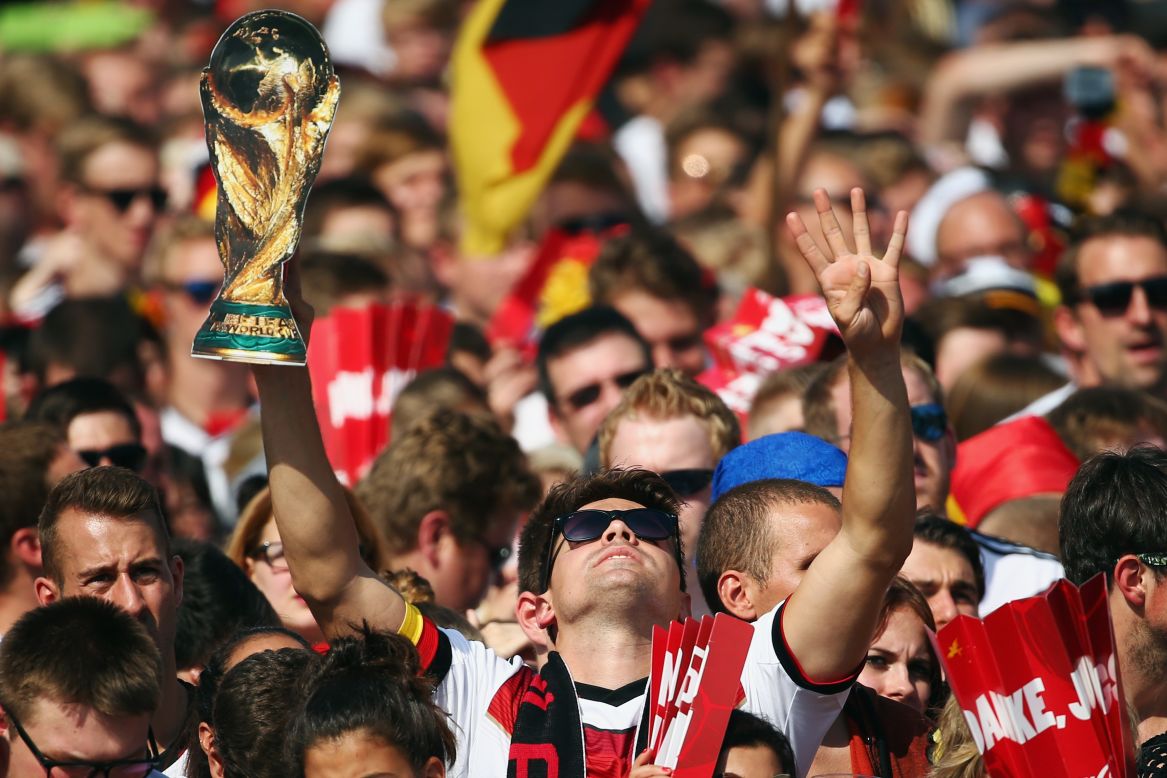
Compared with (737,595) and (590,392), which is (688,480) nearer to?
(737,595)

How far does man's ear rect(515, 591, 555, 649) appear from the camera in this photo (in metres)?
4.71

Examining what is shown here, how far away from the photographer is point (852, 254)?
14.0 ft

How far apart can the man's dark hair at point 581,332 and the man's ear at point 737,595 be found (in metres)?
2.62

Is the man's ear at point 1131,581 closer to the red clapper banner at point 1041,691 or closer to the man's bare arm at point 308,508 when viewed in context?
the red clapper banner at point 1041,691

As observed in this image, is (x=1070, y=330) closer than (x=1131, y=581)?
No

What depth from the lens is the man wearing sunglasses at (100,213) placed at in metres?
9.66

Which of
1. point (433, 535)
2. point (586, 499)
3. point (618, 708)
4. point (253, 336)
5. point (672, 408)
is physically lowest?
point (433, 535)

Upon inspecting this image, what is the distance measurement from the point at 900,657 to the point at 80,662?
6.76 ft

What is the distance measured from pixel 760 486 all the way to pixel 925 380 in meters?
1.58

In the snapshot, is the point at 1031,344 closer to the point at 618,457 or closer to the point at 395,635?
the point at 618,457

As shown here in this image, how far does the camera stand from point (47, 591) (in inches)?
193

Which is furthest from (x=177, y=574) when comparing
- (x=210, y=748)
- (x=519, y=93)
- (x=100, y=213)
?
(x=100, y=213)

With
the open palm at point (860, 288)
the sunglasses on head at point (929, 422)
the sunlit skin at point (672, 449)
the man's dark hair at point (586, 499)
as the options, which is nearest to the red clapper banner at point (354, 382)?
the sunlit skin at point (672, 449)

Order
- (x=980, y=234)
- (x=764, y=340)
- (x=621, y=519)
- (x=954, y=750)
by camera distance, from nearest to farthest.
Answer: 1. (x=954, y=750)
2. (x=621, y=519)
3. (x=764, y=340)
4. (x=980, y=234)
